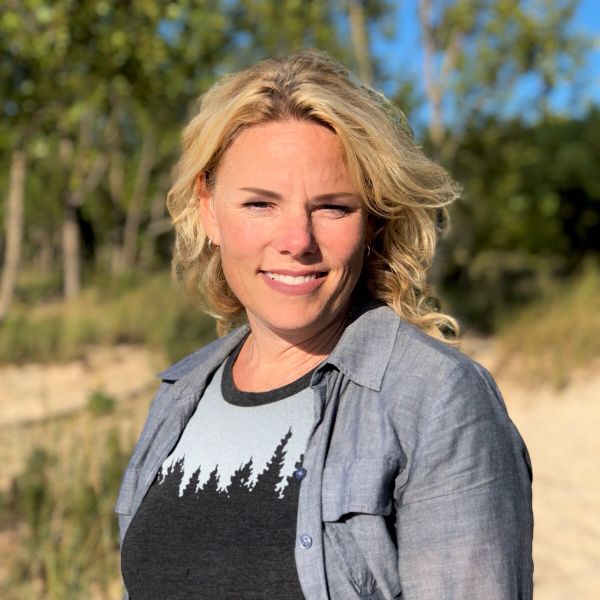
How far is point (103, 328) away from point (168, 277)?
566cm

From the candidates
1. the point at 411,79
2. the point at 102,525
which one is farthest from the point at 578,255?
the point at 102,525

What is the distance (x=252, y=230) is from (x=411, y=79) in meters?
14.4

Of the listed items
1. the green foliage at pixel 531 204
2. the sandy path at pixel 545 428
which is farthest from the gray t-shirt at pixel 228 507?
the green foliage at pixel 531 204

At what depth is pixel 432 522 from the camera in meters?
1.37

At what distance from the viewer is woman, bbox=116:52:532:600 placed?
1377 millimetres

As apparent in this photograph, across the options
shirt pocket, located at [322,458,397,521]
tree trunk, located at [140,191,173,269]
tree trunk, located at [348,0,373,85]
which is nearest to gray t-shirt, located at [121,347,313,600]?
shirt pocket, located at [322,458,397,521]

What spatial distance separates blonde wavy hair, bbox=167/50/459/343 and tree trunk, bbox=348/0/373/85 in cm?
1156

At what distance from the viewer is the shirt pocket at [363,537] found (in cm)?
141

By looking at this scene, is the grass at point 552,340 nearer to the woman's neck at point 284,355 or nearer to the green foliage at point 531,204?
the green foliage at point 531,204

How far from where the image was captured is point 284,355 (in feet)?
5.96

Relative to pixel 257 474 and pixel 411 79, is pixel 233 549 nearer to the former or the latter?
pixel 257 474

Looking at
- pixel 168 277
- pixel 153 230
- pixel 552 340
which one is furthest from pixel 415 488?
pixel 153 230

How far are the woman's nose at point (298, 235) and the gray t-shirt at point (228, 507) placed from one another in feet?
0.86

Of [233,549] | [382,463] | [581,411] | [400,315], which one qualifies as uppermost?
[581,411]
